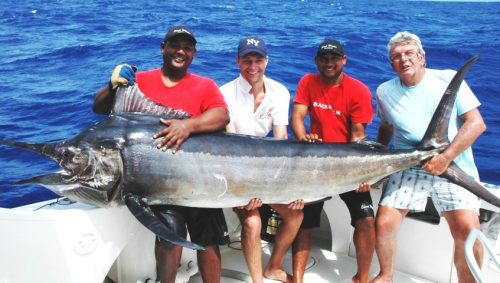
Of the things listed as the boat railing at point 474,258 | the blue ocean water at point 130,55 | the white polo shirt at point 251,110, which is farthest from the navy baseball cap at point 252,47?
the blue ocean water at point 130,55

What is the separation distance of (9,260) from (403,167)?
1.98 m

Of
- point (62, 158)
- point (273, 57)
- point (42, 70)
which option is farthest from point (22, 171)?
point (273, 57)

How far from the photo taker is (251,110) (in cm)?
303

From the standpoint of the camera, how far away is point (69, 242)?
6.89ft

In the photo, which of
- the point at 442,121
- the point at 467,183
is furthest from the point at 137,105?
the point at 467,183

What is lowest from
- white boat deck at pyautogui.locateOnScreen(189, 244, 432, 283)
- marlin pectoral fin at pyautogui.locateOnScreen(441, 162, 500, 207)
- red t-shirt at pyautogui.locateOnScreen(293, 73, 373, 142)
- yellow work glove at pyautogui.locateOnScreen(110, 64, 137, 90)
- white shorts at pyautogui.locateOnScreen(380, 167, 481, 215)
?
white boat deck at pyautogui.locateOnScreen(189, 244, 432, 283)

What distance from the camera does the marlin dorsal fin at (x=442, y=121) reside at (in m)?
2.59

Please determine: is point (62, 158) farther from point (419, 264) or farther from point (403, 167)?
point (419, 264)

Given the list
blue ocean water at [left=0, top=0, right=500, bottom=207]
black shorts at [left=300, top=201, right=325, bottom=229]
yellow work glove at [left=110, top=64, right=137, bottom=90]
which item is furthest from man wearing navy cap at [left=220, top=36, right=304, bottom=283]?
blue ocean water at [left=0, top=0, right=500, bottom=207]

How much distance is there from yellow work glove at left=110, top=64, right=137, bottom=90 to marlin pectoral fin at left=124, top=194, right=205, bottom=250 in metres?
0.56

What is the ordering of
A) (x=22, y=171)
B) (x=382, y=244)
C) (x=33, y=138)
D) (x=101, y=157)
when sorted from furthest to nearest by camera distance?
(x=33, y=138) → (x=22, y=171) → (x=382, y=244) → (x=101, y=157)

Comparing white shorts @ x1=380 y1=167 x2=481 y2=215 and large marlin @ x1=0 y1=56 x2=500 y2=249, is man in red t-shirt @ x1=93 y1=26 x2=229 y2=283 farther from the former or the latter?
white shorts @ x1=380 y1=167 x2=481 y2=215

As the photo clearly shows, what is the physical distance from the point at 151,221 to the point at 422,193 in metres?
1.58

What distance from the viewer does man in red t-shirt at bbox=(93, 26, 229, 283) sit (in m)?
2.45
